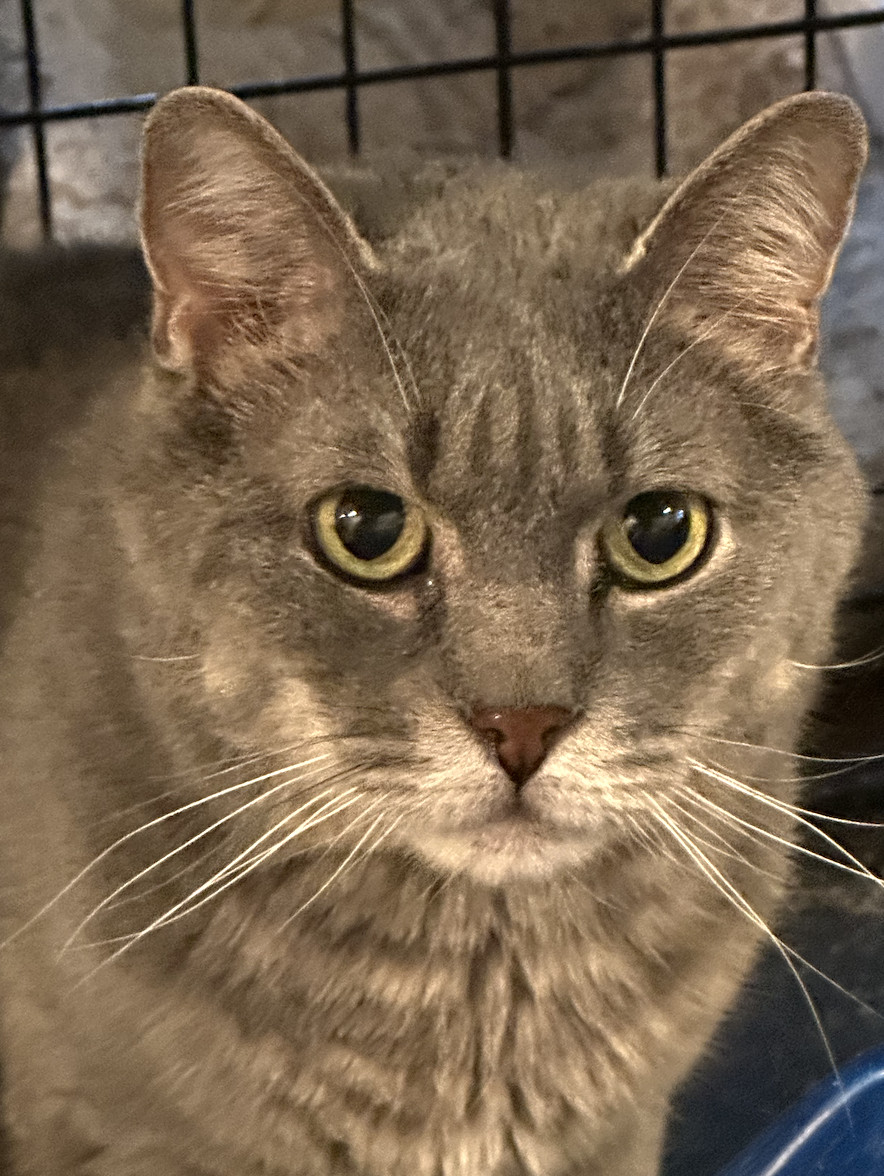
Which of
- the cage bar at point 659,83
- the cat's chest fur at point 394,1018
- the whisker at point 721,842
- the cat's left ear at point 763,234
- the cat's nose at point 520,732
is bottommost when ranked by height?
the cat's chest fur at point 394,1018

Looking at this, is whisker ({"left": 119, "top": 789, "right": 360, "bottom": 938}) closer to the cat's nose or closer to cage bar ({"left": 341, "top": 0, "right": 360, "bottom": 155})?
the cat's nose

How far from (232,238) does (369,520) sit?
234 millimetres

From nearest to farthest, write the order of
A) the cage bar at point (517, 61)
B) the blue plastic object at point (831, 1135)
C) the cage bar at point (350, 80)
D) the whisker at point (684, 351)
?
the whisker at point (684, 351) → the blue plastic object at point (831, 1135) → the cage bar at point (517, 61) → the cage bar at point (350, 80)

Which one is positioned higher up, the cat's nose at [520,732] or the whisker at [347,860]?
the cat's nose at [520,732]

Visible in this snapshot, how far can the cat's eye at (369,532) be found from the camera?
84cm

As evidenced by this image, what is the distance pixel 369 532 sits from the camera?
846 mm

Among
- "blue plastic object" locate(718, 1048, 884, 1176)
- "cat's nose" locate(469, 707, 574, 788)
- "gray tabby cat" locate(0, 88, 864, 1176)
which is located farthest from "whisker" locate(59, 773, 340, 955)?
"blue plastic object" locate(718, 1048, 884, 1176)

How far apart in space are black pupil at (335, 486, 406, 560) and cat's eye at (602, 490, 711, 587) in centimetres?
14

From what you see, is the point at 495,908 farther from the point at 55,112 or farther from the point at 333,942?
the point at 55,112

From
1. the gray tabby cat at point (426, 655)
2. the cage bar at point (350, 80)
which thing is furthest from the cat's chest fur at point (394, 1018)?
the cage bar at point (350, 80)

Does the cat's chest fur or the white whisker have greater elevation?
the white whisker

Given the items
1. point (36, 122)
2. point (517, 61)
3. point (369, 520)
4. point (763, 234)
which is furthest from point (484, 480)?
point (36, 122)

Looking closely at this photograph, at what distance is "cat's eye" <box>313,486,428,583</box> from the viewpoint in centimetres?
84

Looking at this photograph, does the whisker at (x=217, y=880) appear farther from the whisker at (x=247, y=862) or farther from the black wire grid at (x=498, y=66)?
the black wire grid at (x=498, y=66)
